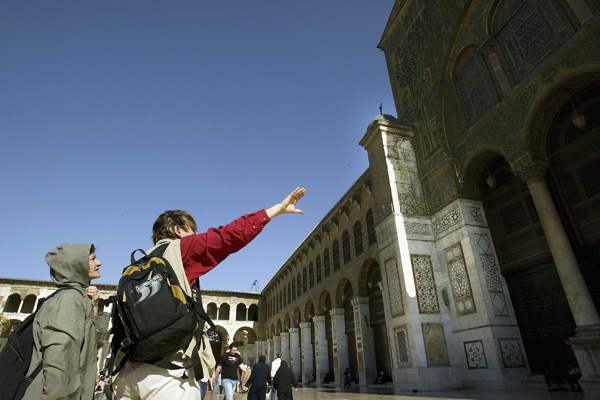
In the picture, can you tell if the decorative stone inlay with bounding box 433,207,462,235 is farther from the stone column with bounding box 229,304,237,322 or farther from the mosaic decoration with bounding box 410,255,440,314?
the stone column with bounding box 229,304,237,322

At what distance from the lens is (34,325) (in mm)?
1861

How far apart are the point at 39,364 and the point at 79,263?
0.60 m

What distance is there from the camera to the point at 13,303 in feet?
100

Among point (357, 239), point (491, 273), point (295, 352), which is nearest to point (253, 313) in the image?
point (295, 352)

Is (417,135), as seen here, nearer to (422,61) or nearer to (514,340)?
(422,61)

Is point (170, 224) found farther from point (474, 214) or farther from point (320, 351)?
point (320, 351)

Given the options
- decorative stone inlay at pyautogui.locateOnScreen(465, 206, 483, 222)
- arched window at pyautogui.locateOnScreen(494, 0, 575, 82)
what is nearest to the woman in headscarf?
decorative stone inlay at pyautogui.locateOnScreen(465, 206, 483, 222)

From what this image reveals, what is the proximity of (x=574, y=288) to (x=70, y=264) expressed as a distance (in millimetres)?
8208

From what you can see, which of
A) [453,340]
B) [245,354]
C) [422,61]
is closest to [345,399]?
[453,340]

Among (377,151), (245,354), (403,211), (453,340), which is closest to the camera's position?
(453,340)

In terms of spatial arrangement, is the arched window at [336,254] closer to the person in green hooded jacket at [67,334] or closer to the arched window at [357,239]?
the arched window at [357,239]

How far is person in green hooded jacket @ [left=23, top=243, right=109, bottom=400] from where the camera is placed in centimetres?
167

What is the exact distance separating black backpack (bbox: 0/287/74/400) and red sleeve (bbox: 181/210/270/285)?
802mm

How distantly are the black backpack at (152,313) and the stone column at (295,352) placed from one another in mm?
21565
